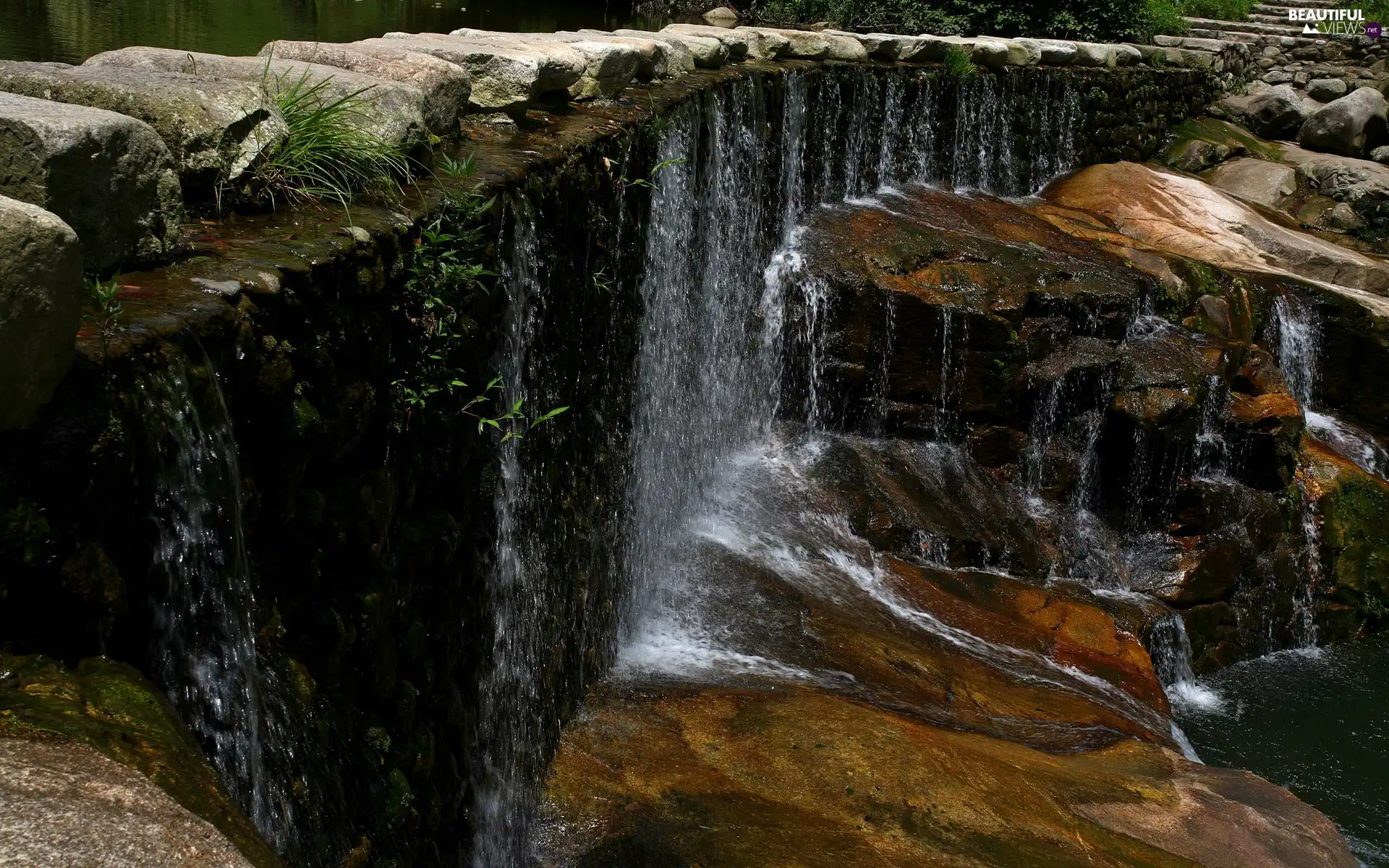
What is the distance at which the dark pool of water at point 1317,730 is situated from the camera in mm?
7383

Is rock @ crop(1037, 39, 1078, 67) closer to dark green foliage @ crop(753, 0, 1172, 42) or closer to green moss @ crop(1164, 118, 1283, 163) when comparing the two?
green moss @ crop(1164, 118, 1283, 163)

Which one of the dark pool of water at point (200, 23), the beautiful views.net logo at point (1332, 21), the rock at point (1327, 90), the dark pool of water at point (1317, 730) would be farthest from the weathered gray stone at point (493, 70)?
the beautiful views.net logo at point (1332, 21)

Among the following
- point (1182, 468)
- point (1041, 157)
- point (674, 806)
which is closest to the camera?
point (674, 806)

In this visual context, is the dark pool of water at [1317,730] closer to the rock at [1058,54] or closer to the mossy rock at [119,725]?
the mossy rock at [119,725]

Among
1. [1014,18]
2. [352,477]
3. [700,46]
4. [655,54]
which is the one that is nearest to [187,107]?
[352,477]

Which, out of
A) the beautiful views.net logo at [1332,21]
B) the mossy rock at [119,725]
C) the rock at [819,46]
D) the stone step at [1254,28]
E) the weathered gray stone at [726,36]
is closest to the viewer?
the mossy rock at [119,725]

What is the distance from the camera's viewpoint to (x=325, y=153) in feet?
12.1

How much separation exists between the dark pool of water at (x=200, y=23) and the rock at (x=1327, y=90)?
10727 millimetres

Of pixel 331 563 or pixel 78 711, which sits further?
pixel 331 563

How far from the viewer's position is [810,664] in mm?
5926

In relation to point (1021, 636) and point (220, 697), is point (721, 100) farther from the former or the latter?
point (220, 697)

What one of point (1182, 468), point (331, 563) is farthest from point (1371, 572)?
point (331, 563)

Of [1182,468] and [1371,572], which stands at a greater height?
[1182,468]

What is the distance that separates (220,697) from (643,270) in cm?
412
